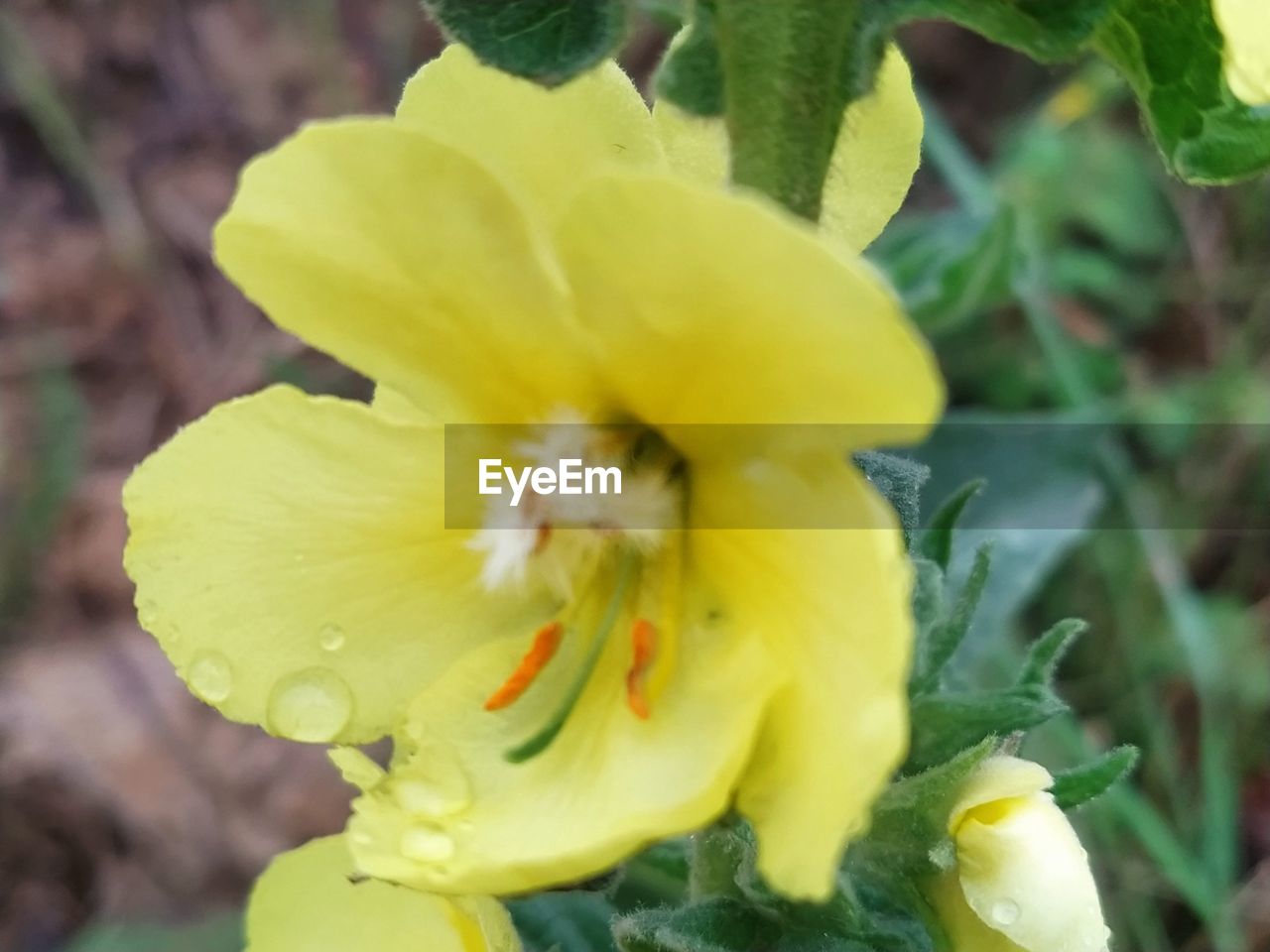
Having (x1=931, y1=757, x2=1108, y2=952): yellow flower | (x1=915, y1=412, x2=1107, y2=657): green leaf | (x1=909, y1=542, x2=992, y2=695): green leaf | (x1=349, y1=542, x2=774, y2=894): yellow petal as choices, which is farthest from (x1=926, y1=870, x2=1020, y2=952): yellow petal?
(x1=915, y1=412, x2=1107, y2=657): green leaf

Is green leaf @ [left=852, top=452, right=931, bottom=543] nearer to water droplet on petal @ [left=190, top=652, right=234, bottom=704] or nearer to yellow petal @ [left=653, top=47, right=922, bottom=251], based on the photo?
yellow petal @ [left=653, top=47, right=922, bottom=251]

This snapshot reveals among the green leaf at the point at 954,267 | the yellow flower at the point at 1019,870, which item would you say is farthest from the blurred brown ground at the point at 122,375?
the yellow flower at the point at 1019,870

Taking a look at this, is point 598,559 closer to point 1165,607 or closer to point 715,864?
point 715,864

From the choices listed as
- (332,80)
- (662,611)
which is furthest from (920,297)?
(332,80)

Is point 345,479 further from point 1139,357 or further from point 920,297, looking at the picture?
point 1139,357

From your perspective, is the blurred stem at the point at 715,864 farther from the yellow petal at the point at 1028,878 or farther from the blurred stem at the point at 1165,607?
the blurred stem at the point at 1165,607

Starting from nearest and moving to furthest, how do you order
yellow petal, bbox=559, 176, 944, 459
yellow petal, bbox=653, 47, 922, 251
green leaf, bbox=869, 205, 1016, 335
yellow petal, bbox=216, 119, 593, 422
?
yellow petal, bbox=559, 176, 944, 459 < yellow petal, bbox=216, 119, 593, 422 < yellow petal, bbox=653, 47, 922, 251 < green leaf, bbox=869, 205, 1016, 335
